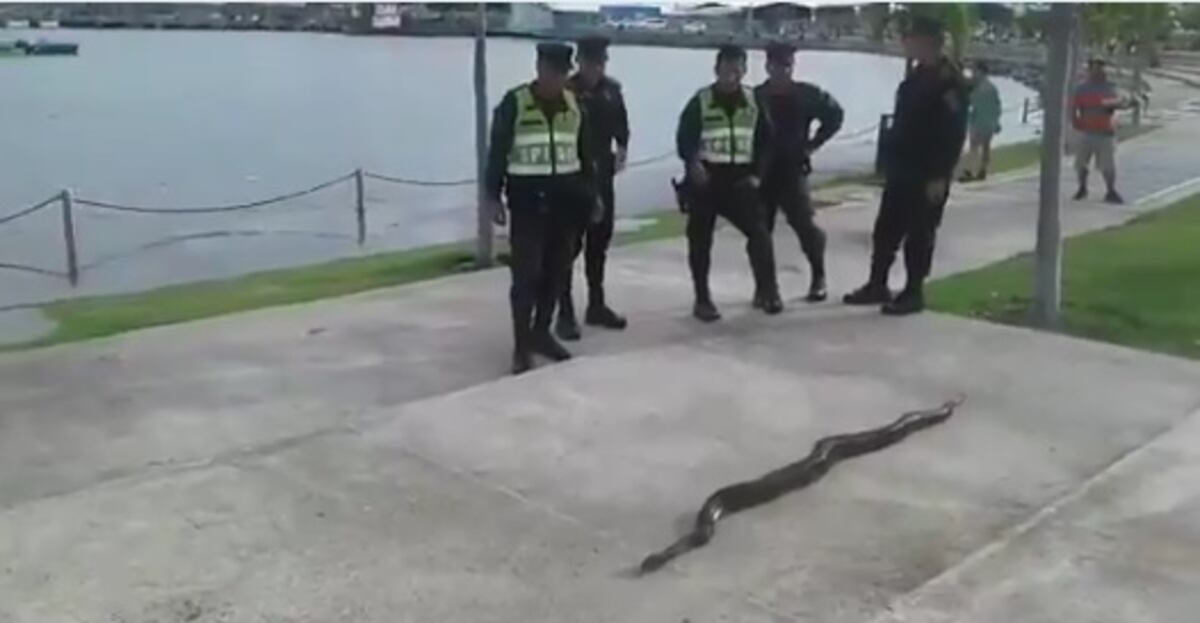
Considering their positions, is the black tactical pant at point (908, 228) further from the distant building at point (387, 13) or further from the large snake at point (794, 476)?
the distant building at point (387, 13)

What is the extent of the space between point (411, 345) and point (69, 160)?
22.7 meters

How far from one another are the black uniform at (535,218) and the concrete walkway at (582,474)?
31 centimetres

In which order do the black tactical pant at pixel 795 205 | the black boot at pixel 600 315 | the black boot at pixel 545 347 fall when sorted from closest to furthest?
the black boot at pixel 545 347 < the black boot at pixel 600 315 < the black tactical pant at pixel 795 205

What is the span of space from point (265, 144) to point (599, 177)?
950 inches

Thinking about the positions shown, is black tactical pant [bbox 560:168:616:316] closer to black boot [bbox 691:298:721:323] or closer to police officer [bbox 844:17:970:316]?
black boot [bbox 691:298:721:323]

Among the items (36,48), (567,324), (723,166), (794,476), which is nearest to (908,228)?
(723,166)

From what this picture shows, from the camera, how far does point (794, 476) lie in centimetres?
517

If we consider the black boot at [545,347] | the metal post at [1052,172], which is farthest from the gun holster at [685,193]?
the metal post at [1052,172]

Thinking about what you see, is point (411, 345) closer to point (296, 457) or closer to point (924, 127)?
point (296, 457)

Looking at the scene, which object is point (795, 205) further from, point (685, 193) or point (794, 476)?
point (794, 476)

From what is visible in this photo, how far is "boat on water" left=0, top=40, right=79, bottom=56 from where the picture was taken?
68.2m

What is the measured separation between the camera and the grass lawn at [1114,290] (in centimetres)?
804

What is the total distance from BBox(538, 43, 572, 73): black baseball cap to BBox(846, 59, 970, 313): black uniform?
236 centimetres

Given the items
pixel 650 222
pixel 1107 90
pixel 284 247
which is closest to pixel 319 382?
pixel 650 222
